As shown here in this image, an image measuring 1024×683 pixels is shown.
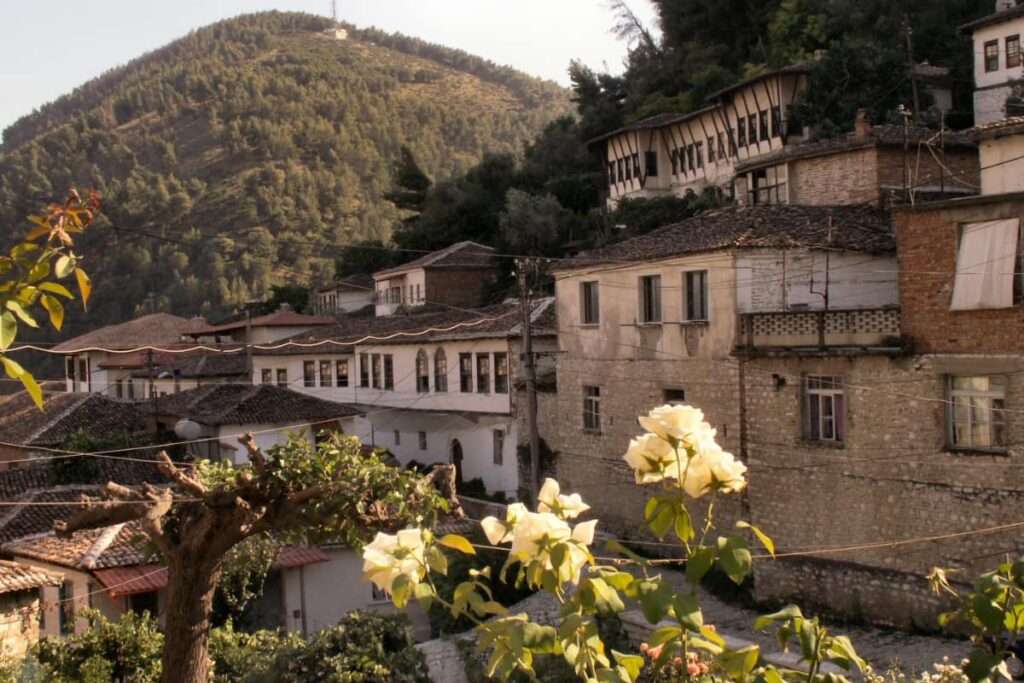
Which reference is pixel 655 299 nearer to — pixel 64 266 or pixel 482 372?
pixel 482 372

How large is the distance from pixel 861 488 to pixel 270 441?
700 inches

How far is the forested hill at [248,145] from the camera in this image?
Result: 9225cm

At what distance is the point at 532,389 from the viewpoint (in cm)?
2364

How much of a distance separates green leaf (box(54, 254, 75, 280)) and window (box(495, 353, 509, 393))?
89.2 feet

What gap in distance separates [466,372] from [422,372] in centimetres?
327

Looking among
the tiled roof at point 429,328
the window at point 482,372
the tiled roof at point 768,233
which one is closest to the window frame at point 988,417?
the tiled roof at point 768,233

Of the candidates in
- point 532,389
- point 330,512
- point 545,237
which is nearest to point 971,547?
point 532,389

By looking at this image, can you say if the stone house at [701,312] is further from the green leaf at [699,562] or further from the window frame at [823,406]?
the green leaf at [699,562]

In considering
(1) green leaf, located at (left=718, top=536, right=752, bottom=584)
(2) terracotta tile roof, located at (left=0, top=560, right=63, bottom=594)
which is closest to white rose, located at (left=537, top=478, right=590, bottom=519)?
(1) green leaf, located at (left=718, top=536, right=752, bottom=584)

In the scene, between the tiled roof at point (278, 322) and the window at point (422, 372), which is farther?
the tiled roof at point (278, 322)

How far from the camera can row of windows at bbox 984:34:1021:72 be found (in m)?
35.6

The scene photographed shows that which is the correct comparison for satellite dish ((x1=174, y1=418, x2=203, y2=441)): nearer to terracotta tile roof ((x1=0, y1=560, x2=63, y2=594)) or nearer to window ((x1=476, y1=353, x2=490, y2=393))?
window ((x1=476, y1=353, x2=490, y2=393))

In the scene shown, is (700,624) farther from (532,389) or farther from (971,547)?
(532,389)

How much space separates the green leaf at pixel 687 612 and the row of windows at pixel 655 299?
19017 millimetres
